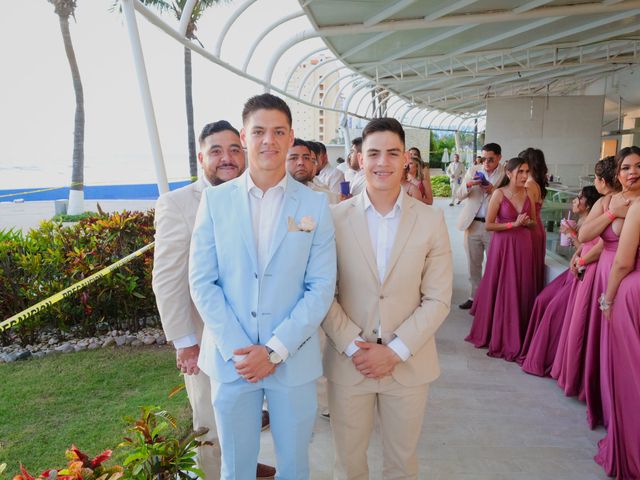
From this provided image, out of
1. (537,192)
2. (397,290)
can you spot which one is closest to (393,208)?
(397,290)

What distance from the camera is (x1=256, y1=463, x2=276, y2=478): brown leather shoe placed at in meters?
2.97

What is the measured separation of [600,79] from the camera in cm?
1972

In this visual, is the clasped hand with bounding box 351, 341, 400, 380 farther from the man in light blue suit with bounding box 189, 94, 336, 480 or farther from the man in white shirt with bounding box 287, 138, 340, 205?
the man in white shirt with bounding box 287, 138, 340, 205

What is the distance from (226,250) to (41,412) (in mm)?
2970

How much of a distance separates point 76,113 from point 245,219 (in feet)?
64.3

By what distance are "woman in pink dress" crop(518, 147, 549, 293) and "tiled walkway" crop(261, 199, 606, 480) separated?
44.2 inches

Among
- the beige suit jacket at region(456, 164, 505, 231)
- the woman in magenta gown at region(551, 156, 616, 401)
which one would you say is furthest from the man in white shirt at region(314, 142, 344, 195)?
the woman in magenta gown at region(551, 156, 616, 401)

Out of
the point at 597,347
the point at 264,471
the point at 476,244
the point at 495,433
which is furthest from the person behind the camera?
the point at 476,244

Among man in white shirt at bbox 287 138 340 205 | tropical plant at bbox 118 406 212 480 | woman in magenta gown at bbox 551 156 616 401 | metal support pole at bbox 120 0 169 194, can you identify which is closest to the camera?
tropical plant at bbox 118 406 212 480

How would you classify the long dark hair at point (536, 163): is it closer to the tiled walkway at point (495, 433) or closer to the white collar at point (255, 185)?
the tiled walkway at point (495, 433)

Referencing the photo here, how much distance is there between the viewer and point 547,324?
4520mm

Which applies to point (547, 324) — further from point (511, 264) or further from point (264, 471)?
point (264, 471)

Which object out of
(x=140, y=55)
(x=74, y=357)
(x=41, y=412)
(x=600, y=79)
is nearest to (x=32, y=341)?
(x=74, y=357)

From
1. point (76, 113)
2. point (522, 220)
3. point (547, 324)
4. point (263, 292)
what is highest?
point (76, 113)
